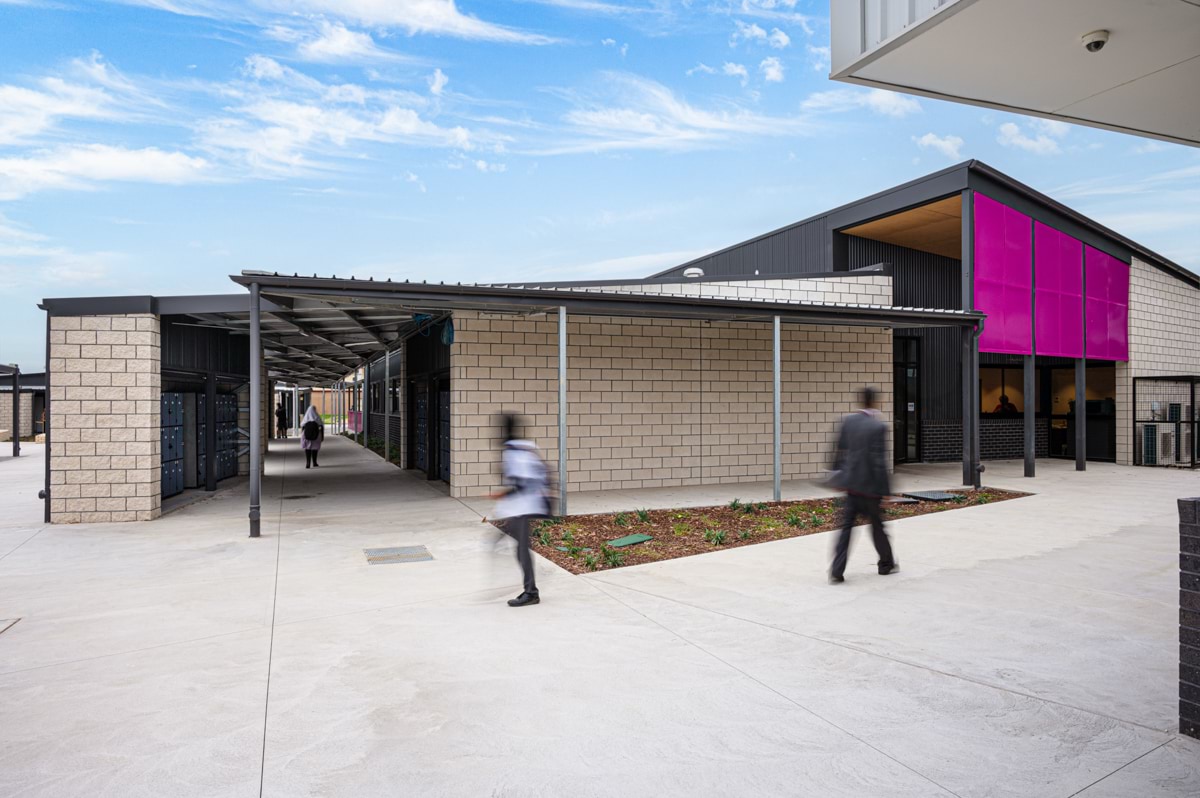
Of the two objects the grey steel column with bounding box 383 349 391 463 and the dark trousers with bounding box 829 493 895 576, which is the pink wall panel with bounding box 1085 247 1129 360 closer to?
the dark trousers with bounding box 829 493 895 576

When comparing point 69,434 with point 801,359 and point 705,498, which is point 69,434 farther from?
point 801,359

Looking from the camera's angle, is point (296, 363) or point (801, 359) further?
point (296, 363)

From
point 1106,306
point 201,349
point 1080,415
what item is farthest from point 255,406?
point 1106,306

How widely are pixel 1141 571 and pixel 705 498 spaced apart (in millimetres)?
6108

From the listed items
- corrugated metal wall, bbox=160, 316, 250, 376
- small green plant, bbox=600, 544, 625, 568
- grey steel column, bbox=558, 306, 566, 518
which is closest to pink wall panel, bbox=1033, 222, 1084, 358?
grey steel column, bbox=558, 306, 566, 518

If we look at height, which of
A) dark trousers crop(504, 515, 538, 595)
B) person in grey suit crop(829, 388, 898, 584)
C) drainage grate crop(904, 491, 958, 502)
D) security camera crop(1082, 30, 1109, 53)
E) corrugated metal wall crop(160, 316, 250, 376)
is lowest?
drainage grate crop(904, 491, 958, 502)

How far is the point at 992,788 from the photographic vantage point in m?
3.06

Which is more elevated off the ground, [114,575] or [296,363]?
[296,363]

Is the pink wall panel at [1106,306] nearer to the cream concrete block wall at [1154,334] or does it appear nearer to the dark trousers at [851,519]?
the cream concrete block wall at [1154,334]

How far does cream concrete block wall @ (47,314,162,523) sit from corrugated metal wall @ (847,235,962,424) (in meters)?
15.2

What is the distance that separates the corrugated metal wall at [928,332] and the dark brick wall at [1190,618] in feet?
49.9

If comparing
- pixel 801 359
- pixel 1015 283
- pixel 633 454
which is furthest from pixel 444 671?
pixel 1015 283

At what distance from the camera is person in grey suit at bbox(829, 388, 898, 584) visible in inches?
249

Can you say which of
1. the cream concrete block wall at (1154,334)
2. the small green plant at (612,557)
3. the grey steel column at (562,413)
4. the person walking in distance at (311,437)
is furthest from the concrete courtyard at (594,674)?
the cream concrete block wall at (1154,334)
